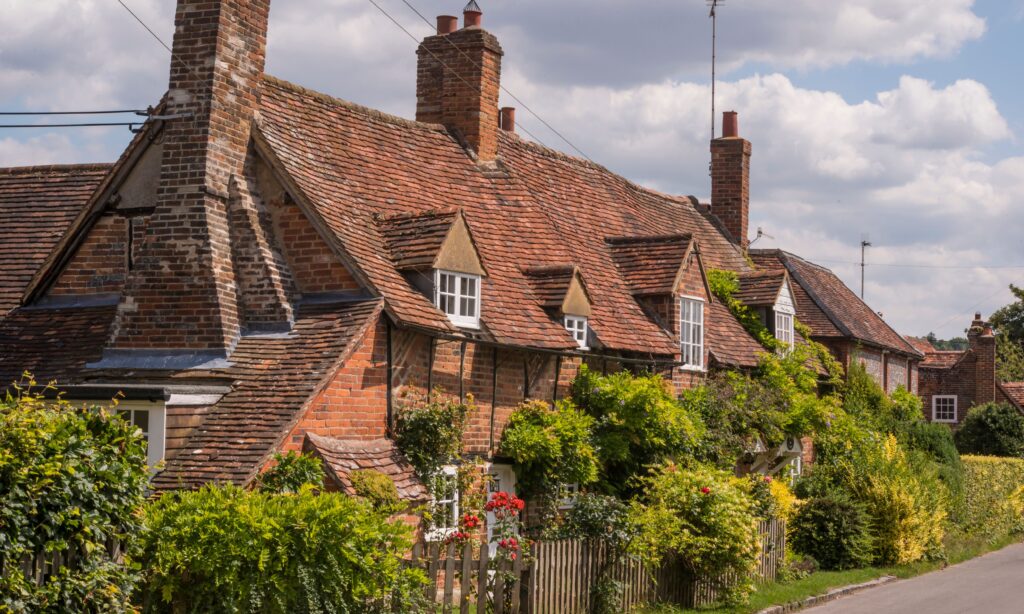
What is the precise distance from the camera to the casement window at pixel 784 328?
29.2m

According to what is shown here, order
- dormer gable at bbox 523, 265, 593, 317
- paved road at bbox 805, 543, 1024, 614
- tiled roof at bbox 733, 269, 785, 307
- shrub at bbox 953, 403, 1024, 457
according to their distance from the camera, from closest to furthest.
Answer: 1. paved road at bbox 805, 543, 1024, 614
2. dormer gable at bbox 523, 265, 593, 317
3. tiled roof at bbox 733, 269, 785, 307
4. shrub at bbox 953, 403, 1024, 457

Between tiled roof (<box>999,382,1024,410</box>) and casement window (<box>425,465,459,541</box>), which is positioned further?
tiled roof (<box>999,382,1024,410</box>)

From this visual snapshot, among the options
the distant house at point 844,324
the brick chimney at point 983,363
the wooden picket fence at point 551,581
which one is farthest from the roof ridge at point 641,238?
the brick chimney at point 983,363

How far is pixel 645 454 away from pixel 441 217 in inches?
218

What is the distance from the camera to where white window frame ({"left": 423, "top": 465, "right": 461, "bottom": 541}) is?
1641cm

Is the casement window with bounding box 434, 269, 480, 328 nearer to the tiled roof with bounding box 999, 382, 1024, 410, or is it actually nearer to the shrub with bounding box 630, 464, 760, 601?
the shrub with bounding box 630, 464, 760, 601

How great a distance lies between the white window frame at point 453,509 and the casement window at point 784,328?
13.7m

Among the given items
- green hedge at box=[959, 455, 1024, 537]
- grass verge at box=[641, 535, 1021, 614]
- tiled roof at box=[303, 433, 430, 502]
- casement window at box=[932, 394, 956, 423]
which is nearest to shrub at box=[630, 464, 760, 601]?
grass verge at box=[641, 535, 1021, 614]

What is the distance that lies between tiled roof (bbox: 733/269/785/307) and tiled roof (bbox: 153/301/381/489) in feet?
48.9

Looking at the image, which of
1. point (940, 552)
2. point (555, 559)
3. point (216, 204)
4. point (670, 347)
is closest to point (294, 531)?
point (555, 559)

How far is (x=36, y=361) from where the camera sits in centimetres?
1686

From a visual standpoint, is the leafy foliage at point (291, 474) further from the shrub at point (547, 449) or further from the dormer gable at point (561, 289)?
the dormer gable at point (561, 289)

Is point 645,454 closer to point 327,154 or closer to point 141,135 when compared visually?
point 327,154

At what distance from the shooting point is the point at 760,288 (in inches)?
1160
